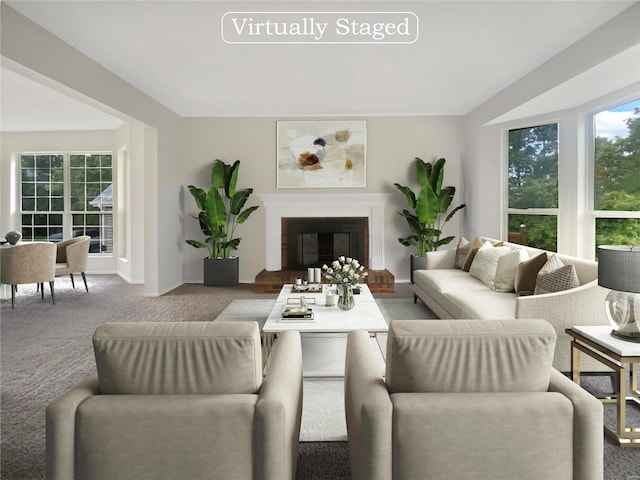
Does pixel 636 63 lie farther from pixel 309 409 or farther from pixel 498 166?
pixel 309 409

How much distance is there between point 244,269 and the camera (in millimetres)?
6801

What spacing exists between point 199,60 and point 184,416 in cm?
373

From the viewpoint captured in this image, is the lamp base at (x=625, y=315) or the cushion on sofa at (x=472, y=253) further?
the cushion on sofa at (x=472, y=253)

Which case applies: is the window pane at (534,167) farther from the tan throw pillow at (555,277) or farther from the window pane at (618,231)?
the tan throw pillow at (555,277)

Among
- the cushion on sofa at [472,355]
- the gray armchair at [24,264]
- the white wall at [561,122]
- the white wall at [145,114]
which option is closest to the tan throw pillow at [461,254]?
the white wall at [561,122]

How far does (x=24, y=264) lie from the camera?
5.21 metres

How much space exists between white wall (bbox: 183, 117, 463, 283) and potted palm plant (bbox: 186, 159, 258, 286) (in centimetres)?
28

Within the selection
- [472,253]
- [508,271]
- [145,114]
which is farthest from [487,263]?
[145,114]

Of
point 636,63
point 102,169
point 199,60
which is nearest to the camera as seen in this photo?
point 636,63

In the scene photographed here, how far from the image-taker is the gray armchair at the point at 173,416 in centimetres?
137

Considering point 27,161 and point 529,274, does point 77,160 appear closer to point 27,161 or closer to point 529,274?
point 27,161

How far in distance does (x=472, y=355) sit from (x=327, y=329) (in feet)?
5.64

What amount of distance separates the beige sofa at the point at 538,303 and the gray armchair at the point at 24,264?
4.73 metres

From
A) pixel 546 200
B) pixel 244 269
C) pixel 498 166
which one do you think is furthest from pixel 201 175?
pixel 546 200
